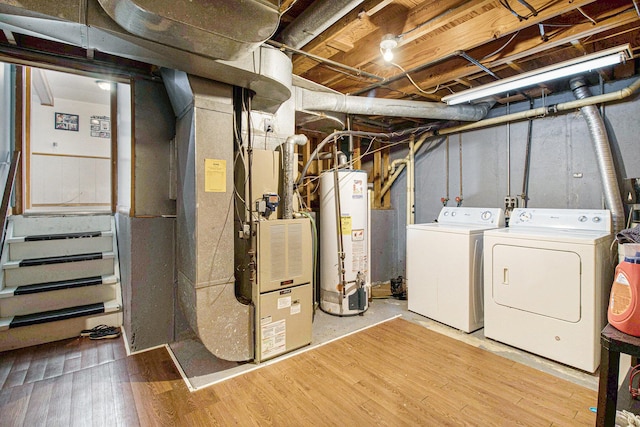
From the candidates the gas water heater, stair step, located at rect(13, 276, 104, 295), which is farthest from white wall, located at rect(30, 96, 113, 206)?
the gas water heater

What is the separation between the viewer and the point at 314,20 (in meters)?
2.04

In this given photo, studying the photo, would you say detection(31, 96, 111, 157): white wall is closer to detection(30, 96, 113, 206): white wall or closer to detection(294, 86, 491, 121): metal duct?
detection(30, 96, 113, 206): white wall

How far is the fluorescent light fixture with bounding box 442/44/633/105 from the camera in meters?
2.16

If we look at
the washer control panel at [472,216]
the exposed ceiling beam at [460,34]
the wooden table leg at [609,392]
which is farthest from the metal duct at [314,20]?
the washer control panel at [472,216]

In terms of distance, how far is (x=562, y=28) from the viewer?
2221 mm

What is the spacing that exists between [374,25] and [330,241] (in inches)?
82.5

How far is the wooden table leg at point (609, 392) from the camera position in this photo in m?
1.00

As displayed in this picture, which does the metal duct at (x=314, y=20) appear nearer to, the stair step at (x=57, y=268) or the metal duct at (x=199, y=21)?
the metal duct at (x=199, y=21)

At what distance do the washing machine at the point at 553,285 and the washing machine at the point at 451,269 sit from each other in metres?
0.15

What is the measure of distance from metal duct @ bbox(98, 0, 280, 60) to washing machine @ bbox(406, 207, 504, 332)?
7.95ft

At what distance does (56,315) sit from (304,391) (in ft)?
7.75

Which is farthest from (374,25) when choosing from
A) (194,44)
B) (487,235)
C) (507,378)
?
(507,378)

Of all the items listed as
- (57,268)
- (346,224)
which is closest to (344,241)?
(346,224)

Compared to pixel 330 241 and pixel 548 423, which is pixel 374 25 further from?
pixel 548 423
